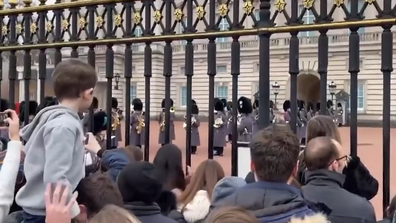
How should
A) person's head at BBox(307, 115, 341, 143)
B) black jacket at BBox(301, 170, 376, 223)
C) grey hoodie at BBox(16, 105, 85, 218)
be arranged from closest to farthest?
grey hoodie at BBox(16, 105, 85, 218) < black jacket at BBox(301, 170, 376, 223) < person's head at BBox(307, 115, 341, 143)

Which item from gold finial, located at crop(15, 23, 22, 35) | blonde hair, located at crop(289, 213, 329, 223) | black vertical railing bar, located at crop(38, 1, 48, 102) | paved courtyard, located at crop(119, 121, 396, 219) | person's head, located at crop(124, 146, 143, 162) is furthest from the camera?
paved courtyard, located at crop(119, 121, 396, 219)

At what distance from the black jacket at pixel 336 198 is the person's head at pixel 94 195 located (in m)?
1.04

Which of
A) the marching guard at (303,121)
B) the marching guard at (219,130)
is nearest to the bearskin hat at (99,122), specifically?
the marching guard at (303,121)

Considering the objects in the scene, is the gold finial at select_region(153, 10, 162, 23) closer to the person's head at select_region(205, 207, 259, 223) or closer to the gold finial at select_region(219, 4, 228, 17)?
the gold finial at select_region(219, 4, 228, 17)

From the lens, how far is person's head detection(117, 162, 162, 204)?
106 inches

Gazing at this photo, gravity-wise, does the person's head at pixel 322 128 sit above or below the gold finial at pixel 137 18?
below

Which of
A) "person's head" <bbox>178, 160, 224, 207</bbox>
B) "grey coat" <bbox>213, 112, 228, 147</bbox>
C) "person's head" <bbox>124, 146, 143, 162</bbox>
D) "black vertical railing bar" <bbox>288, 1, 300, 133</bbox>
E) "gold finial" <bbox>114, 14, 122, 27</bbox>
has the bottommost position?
"grey coat" <bbox>213, 112, 228, 147</bbox>

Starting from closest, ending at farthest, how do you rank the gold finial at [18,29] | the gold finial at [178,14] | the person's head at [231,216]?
1. the person's head at [231,216]
2. the gold finial at [178,14]
3. the gold finial at [18,29]

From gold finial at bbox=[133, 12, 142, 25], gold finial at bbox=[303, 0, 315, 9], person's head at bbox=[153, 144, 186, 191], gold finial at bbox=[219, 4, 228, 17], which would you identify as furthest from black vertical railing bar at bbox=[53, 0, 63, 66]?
gold finial at bbox=[303, 0, 315, 9]

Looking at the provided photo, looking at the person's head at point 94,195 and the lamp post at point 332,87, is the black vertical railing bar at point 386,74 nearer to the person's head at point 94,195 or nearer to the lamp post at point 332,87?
the person's head at point 94,195

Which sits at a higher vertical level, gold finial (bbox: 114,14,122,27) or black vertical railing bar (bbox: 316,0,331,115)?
gold finial (bbox: 114,14,122,27)

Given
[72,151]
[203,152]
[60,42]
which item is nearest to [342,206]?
[72,151]

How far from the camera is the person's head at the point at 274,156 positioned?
8.43 ft

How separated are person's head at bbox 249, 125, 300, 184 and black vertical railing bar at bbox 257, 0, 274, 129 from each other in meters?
1.11
